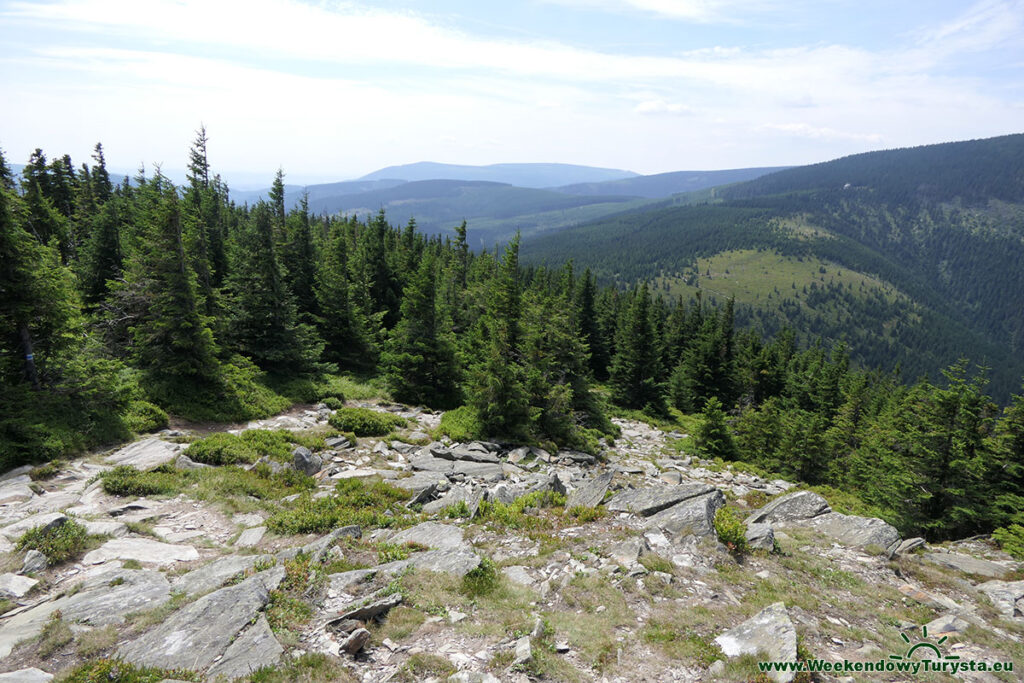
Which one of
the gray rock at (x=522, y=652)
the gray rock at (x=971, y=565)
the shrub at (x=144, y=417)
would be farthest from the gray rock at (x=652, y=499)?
the shrub at (x=144, y=417)

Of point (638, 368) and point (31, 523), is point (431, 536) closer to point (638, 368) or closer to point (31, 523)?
point (31, 523)

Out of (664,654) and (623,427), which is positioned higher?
(664,654)

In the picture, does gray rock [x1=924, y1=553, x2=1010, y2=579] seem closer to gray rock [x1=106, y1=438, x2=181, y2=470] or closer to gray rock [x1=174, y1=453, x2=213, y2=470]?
gray rock [x1=174, y1=453, x2=213, y2=470]

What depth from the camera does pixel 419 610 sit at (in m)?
8.08

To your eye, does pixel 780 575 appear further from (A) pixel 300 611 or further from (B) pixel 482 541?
(A) pixel 300 611

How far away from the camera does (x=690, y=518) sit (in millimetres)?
11586

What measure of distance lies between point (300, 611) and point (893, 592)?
12286 millimetres

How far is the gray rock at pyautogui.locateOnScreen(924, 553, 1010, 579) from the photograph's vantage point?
11788 mm

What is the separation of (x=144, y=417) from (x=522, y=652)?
16949mm

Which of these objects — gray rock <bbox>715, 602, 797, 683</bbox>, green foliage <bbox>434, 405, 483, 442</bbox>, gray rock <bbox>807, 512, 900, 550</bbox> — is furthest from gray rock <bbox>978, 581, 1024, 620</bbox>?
green foliage <bbox>434, 405, 483, 442</bbox>

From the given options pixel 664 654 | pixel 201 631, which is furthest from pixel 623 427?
pixel 201 631

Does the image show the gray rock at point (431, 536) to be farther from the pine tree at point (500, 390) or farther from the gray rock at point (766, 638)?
the pine tree at point (500, 390)

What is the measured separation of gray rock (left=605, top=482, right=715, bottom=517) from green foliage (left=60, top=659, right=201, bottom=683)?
1009 centimetres

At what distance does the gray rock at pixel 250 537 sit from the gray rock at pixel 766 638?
990 cm
